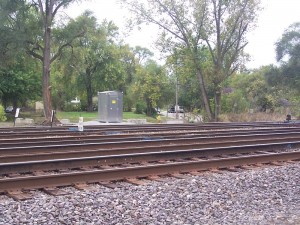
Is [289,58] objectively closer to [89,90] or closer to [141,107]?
[141,107]

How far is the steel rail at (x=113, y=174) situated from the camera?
25.3 ft

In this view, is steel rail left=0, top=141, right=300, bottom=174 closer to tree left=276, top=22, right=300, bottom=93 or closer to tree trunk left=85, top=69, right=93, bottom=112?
tree left=276, top=22, right=300, bottom=93

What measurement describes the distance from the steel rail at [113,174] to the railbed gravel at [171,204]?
11.7 inches

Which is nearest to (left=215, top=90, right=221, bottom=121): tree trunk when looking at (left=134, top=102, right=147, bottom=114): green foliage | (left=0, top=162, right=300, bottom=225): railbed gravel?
(left=134, top=102, right=147, bottom=114): green foliage

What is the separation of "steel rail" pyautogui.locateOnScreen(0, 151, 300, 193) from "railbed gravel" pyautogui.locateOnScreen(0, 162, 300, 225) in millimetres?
296

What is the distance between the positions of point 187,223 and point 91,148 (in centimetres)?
705

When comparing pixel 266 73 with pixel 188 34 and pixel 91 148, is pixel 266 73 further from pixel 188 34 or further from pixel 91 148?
pixel 91 148

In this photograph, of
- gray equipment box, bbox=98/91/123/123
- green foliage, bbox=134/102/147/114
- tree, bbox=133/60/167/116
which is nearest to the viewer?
gray equipment box, bbox=98/91/123/123

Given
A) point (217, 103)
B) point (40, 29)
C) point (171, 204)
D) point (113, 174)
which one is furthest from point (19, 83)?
point (171, 204)

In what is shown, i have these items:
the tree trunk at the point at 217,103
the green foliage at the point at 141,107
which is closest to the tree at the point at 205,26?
the tree trunk at the point at 217,103

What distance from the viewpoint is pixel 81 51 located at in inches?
1433

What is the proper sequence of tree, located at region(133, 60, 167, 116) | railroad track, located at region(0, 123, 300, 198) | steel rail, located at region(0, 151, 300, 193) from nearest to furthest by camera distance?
steel rail, located at region(0, 151, 300, 193)
railroad track, located at region(0, 123, 300, 198)
tree, located at region(133, 60, 167, 116)

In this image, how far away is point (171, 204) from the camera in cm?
699

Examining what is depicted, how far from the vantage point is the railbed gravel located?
6.17m
